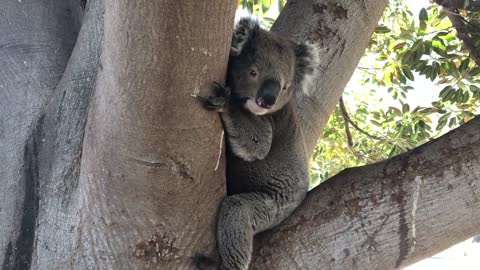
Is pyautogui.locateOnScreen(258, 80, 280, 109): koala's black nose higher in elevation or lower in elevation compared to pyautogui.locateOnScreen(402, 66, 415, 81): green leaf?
higher

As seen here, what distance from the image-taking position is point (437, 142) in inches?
77.9

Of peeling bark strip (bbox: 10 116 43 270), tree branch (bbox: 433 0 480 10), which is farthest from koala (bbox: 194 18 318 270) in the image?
tree branch (bbox: 433 0 480 10)

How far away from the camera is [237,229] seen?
1.86 metres

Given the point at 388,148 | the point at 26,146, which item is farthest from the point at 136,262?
the point at 388,148

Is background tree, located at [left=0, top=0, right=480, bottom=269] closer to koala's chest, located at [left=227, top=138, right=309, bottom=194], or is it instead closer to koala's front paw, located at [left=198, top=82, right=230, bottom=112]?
koala's front paw, located at [left=198, top=82, right=230, bottom=112]

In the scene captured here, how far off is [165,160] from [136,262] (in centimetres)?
35

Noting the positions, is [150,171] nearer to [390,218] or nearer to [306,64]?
[390,218]

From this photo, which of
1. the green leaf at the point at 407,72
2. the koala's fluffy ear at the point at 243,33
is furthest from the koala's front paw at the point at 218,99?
the green leaf at the point at 407,72

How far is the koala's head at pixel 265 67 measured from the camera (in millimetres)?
2160

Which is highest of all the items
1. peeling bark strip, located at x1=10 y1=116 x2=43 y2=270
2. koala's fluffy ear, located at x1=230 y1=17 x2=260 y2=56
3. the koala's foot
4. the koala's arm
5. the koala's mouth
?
koala's fluffy ear, located at x1=230 y1=17 x2=260 y2=56

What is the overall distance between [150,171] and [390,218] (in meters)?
0.81

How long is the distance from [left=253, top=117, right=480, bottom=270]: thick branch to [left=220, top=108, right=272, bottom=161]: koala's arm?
12.6 inches

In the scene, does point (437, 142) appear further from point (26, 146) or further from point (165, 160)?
point (26, 146)

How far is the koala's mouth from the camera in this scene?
2.07 m
